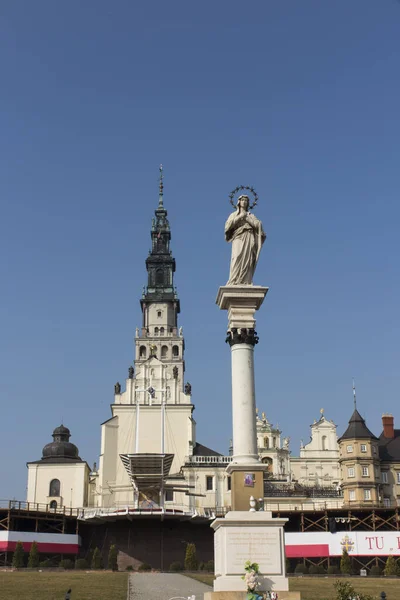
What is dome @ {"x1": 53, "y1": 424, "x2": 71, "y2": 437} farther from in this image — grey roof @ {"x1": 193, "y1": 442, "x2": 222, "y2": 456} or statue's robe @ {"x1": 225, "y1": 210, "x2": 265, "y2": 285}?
statue's robe @ {"x1": 225, "y1": 210, "x2": 265, "y2": 285}

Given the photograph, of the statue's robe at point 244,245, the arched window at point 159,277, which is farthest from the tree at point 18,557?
the arched window at point 159,277

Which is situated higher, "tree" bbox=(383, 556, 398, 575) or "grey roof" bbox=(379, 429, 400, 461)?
"grey roof" bbox=(379, 429, 400, 461)

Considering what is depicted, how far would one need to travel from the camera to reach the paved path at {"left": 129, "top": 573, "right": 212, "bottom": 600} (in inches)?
1172

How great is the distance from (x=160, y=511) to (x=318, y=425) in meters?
38.1

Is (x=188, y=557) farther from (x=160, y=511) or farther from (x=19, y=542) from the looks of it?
(x=19, y=542)

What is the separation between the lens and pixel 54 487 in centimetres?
9262

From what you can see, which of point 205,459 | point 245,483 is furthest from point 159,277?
point 245,483

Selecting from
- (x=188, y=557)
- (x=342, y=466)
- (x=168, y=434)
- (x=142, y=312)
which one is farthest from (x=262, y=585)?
(x=142, y=312)

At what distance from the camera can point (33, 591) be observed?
30.9 m

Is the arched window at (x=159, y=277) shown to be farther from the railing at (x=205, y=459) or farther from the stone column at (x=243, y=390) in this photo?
the stone column at (x=243, y=390)

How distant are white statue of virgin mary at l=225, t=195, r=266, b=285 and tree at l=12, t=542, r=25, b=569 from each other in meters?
38.3

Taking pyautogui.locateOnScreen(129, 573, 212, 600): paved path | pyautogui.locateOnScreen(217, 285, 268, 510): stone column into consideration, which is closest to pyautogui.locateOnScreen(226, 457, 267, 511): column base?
pyautogui.locateOnScreen(217, 285, 268, 510): stone column

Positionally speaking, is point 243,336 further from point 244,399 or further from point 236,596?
point 236,596

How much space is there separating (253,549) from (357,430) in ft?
214
